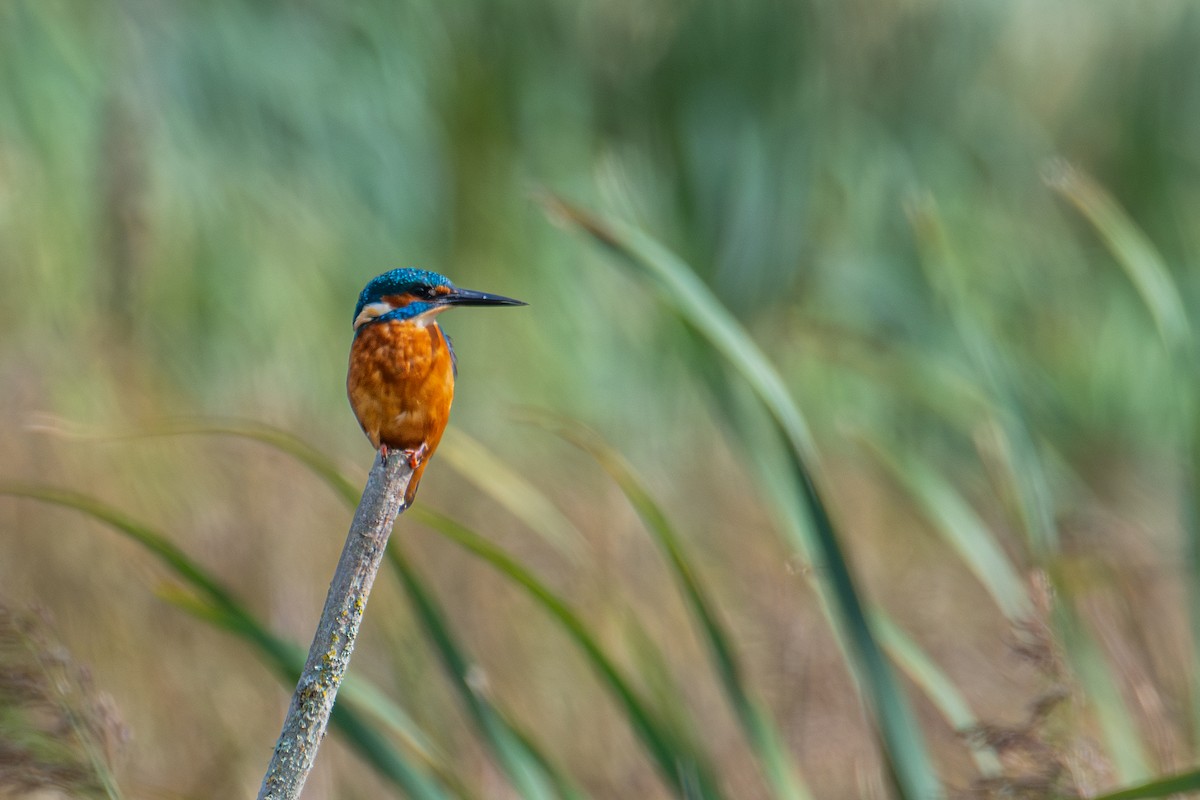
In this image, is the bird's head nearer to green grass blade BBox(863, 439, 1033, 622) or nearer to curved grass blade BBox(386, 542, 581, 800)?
curved grass blade BBox(386, 542, 581, 800)

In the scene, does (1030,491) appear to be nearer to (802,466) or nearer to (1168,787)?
(802,466)

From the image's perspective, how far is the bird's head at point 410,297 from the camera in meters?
0.49

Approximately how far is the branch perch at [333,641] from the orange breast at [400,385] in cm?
2

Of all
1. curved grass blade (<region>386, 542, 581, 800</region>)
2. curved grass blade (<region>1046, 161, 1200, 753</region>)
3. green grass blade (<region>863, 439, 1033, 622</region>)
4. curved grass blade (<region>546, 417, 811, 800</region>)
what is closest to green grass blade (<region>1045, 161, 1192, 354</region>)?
curved grass blade (<region>1046, 161, 1200, 753</region>)

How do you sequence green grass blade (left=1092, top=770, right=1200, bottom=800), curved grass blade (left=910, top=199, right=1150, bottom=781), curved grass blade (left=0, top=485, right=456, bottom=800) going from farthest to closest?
curved grass blade (left=910, top=199, right=1150, bottom=781)
curved grass blade (left=0, top=485, right=456, bottom=800)
green grass blade (left=1092, top=770, right=1200, bottom=800)

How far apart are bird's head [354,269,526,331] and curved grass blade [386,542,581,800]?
34 centimetres

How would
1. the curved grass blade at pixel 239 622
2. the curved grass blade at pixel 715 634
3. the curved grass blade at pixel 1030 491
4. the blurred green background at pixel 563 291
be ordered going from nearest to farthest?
the curved grass blade at pixel 239 622 < the curved grass blade at pixel 715 634 < the curved grass blade at pixel 1030 491 < the blurred green background at pixel 563 291

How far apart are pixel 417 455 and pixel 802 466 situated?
0.41 meters

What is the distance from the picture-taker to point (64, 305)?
122 inches

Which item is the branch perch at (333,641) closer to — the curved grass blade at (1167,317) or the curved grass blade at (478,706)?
the curved grass blade at (478,706)

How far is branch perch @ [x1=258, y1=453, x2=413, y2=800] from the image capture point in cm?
45

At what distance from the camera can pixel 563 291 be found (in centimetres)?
355

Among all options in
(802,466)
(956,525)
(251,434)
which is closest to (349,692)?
(251,434)

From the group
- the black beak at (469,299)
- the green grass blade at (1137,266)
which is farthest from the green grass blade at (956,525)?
the black beak at (469,299)
